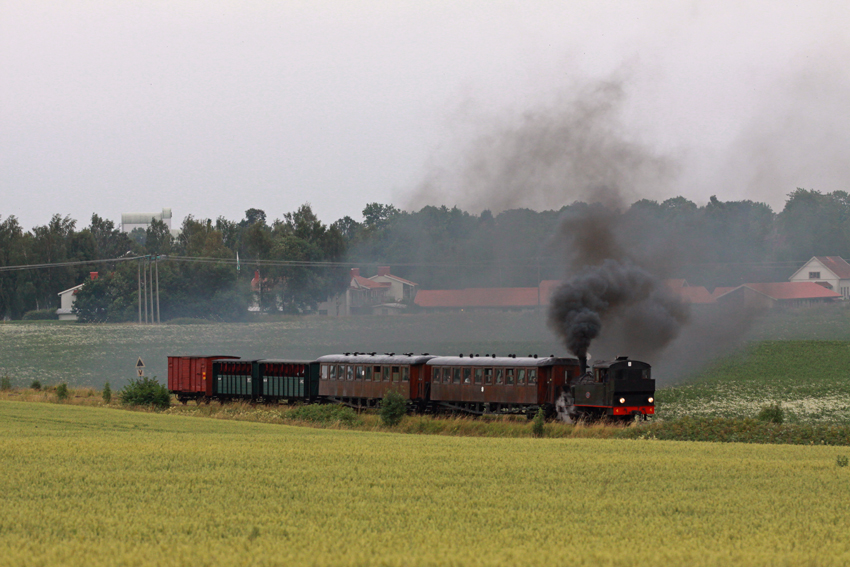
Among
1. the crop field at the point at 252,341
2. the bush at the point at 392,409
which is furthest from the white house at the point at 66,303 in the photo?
the bush at the point at 392,409

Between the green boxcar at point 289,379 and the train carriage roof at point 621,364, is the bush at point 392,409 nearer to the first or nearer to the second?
the train carriage roof at point 621,364

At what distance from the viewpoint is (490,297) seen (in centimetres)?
8706

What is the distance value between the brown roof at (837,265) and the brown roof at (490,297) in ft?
189

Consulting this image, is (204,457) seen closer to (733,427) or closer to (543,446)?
(543,446)

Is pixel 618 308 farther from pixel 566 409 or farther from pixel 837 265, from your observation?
pixel 837 265

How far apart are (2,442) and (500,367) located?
75.3 ft

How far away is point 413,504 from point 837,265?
410 feet

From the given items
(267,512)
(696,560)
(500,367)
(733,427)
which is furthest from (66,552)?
(500,367)

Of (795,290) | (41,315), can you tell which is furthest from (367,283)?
(41,315)

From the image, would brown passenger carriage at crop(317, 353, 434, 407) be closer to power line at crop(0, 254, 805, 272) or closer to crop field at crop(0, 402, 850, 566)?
crop field at crop(0, 402, 850, 566)

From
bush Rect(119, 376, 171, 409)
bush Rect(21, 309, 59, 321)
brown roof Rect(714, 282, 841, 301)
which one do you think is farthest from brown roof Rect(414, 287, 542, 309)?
bush Rect(21, 309, 59, 321)

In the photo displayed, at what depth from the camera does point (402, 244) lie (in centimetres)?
11256

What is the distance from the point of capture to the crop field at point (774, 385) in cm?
4166

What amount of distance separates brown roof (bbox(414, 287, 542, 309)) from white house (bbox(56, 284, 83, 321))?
69638 mm
